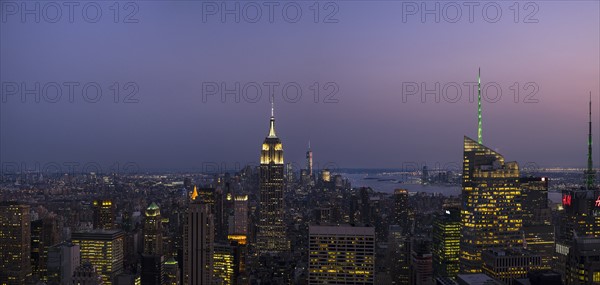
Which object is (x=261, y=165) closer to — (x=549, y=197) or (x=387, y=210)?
(x=387, y=210)

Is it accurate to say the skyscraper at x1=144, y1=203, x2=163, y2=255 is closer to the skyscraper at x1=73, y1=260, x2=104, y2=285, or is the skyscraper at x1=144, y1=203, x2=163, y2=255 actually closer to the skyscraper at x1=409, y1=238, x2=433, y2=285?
the skyscraper at x1=73, y1=260, x2=104, y2=285

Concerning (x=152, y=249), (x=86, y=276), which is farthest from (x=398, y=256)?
(x=86, y=276)

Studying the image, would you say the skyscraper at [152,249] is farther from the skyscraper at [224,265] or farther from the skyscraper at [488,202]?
the skyscraper at [488,202]

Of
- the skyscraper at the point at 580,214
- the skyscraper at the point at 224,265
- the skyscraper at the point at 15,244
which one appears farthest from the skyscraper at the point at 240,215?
the skyscraper at the point at 580,214

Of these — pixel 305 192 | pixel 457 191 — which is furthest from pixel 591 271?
pixel 305 192

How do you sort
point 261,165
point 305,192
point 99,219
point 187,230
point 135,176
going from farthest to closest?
point 261,165 < point 305,192 < point 99,219 < point 187,230 < point 135,176

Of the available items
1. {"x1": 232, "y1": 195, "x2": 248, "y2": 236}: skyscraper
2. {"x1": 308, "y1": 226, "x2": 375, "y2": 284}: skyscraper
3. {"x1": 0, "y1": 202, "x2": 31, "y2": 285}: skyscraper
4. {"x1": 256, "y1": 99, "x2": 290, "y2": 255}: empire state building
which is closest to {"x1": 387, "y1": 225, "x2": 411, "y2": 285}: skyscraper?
{"x1": 308, "y1": 226, "x2": 375, "y2": 284}: skyscraper
